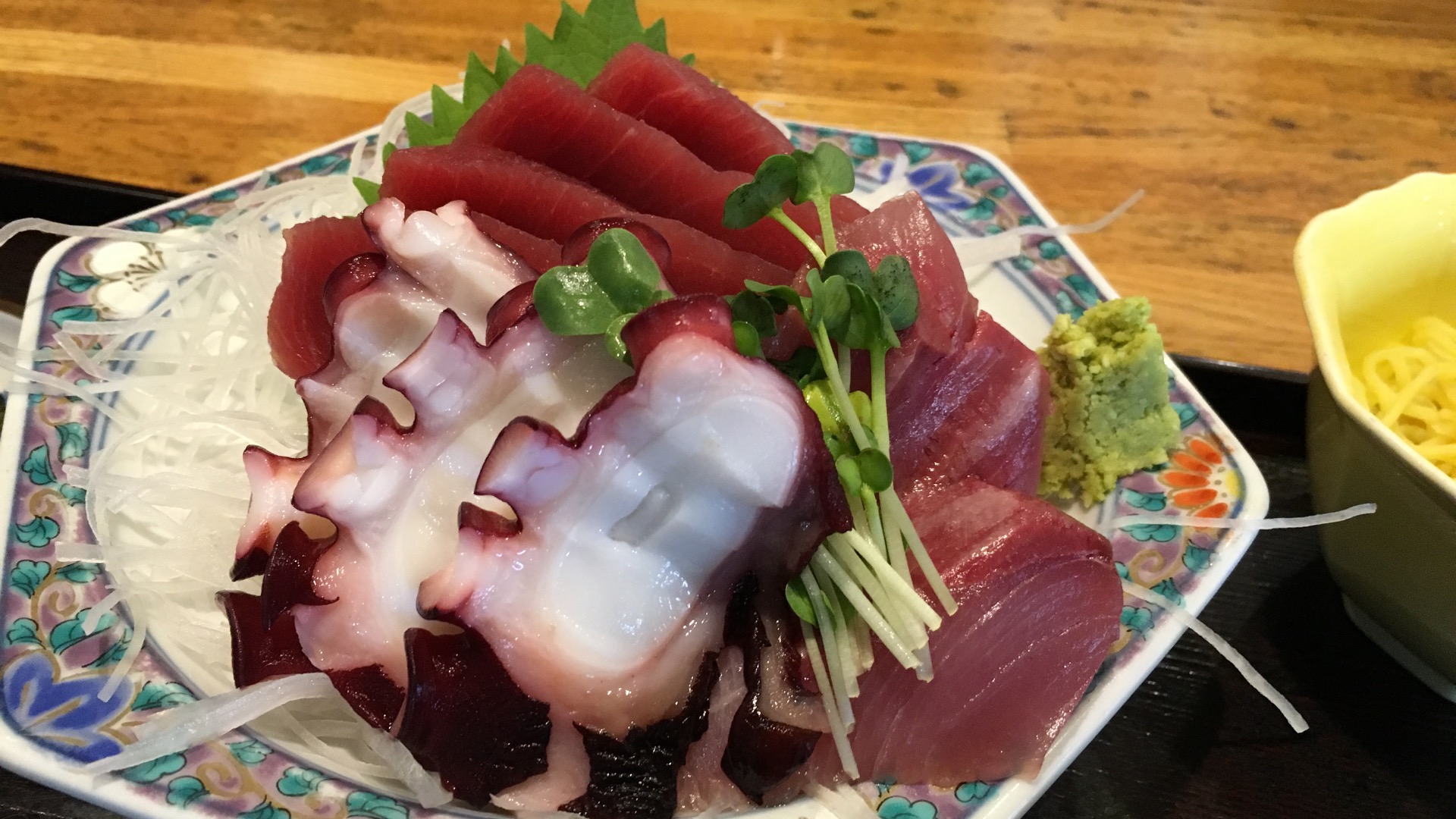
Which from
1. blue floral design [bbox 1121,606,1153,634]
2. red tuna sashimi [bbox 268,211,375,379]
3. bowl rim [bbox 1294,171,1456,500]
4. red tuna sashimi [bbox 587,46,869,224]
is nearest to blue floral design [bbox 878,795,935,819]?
blue floral design [bbox 1121,606,1153,634]

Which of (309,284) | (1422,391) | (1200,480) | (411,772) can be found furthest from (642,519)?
(1422,391)

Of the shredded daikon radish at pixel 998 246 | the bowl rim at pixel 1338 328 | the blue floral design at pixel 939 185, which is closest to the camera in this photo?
the bowl rim at pixel 1338 328

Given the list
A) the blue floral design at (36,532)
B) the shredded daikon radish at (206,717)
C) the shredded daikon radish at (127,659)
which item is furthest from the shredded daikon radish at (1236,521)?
the blue floral design at (36,532)

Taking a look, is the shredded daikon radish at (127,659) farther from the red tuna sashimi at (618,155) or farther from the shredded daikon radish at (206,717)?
the red tuna sashimi at (618,155)

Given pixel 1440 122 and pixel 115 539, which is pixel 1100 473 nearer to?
pixel 115 539

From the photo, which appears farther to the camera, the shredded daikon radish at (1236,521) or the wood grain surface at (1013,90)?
the wood grain surface at (1013,90)

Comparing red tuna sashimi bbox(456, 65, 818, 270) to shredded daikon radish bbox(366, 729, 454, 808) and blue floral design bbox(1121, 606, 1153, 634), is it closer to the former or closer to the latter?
blue floral design bbox(1121, 606, 1153, 634)
